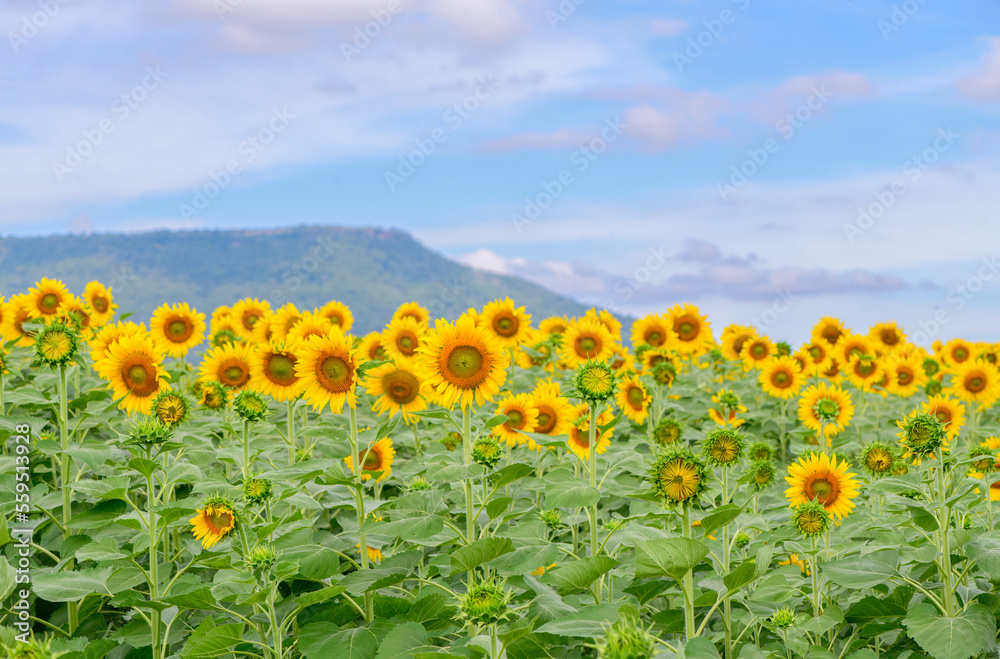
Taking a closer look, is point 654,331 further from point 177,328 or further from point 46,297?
point 46,297

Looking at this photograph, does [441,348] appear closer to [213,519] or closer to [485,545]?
[485,545]

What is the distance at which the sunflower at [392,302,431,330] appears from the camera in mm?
9242

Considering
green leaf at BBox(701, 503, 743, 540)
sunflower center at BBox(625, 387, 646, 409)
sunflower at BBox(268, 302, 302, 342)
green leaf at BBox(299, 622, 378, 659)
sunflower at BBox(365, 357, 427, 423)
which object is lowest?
green leaf at BBox(299, 622, 378, 659)

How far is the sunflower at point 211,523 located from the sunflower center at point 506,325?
417cm

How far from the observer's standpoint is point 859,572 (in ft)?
13.8

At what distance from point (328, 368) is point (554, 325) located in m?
6.41

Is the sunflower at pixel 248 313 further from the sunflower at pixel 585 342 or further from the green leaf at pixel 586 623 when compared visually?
the green leaf at pixel 586 623

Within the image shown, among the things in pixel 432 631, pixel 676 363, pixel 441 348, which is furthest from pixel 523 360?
pixel 432 631

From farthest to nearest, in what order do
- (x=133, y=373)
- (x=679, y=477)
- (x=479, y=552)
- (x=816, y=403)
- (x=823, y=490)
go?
(x=816, y=403) → (x=133, y=373) → (x=823, y=490) → (x=479, y=552) → (x=679, y=477)

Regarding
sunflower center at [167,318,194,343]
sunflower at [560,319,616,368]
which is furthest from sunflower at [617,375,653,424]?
sunflower center at [167,318,194,343]

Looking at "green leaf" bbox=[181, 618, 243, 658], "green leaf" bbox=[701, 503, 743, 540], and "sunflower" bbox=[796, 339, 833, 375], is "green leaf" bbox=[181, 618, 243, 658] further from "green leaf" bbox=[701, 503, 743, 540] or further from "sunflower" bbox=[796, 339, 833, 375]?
"sunflower" bbox=[796, 339, 833, 375]

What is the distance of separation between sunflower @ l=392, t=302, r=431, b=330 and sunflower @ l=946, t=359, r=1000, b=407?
730 centimetres

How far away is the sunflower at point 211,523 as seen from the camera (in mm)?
4387

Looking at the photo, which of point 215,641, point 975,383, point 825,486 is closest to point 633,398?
point 825,486
